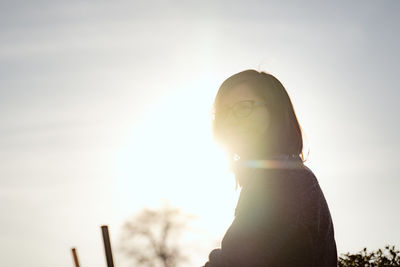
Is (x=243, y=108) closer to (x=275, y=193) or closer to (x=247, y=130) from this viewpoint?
(x=247, y=130)

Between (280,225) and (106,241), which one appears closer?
(280,225)

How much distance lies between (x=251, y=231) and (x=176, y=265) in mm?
35325

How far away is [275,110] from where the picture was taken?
229cm

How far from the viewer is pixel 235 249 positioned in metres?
1.93

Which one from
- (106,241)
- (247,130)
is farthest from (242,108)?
(106,241)

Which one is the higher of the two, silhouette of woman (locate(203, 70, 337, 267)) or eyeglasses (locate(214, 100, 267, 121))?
eyeglasses (locate(214, 100, 267, 121))

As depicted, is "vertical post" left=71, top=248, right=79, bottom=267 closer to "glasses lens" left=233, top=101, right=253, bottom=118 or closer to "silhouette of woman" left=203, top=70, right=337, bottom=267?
"silhouette of woman" left=203, top=70, right=337, bottom=267

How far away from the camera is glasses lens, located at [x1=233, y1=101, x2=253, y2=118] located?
2.22 meters

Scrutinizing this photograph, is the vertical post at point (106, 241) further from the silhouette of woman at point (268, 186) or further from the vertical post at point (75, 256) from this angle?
the silhouette of woman at point (268, 186)

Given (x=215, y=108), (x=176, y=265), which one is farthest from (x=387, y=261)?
(x=176, y=265)

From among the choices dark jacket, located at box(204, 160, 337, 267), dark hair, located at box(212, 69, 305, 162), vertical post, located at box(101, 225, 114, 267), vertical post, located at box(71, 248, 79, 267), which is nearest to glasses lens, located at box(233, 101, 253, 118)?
dark hair, located at box(212, 69, 305, 162)

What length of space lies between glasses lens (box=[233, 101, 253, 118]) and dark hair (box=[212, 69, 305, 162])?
0.34 ft

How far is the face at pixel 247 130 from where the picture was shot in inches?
84.7

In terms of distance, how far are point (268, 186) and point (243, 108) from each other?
0.47 metres
